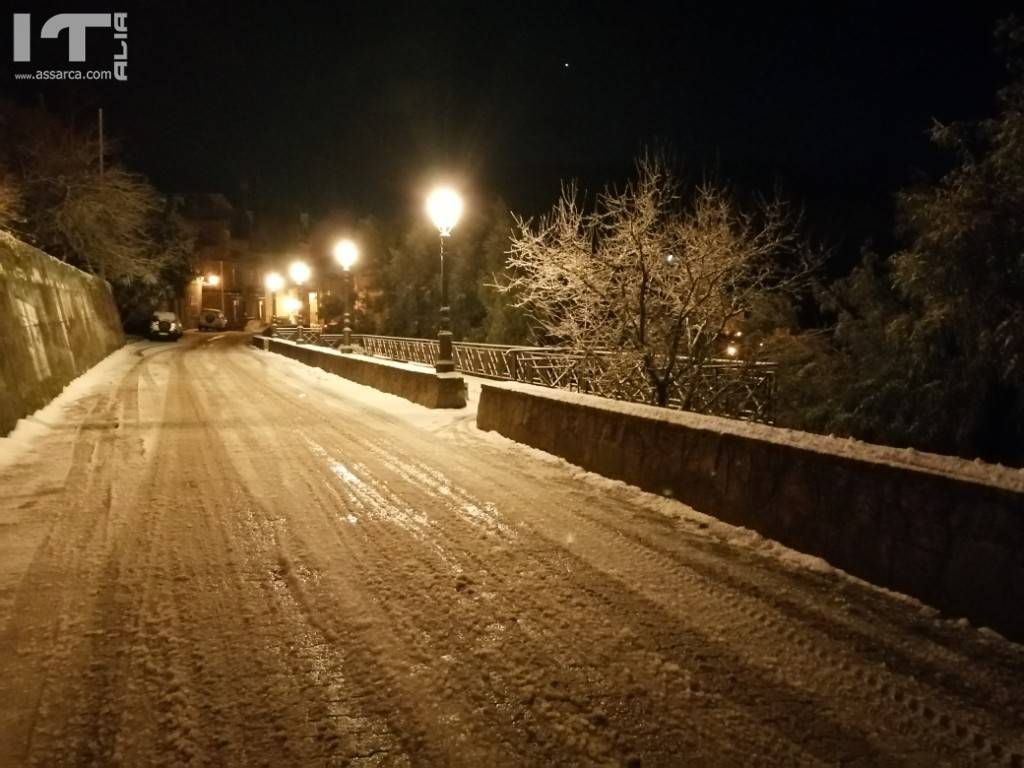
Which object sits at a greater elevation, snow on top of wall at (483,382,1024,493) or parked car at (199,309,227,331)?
parked car at (199,309,227,331)

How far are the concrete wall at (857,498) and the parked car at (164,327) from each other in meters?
41.6

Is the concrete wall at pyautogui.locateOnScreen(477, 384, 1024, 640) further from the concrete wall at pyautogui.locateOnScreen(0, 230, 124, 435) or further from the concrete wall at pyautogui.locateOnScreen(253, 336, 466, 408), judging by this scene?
the concrete wall at pyautogui.locateOnScreen(0, 230, 124, 435)

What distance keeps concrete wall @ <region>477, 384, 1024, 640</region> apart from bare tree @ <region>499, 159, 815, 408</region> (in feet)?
13.1

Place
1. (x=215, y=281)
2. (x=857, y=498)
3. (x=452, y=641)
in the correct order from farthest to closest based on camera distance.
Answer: (x=215, y=281)
(x=857, y=498)
(x=452, y=641)

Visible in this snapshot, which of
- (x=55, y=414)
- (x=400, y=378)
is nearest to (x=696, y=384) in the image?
(x=400, y=378)

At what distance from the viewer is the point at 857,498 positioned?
14.9 feet

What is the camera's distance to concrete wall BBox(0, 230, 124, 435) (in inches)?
416

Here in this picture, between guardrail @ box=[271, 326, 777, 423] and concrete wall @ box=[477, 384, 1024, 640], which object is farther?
guardrail @ box=[271, 326, 777, 423]

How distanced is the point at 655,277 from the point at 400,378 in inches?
263

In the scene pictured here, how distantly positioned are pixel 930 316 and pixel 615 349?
4.60m

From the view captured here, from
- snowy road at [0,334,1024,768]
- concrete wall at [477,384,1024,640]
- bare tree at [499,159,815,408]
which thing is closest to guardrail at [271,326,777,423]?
bare tree at [499,159,815,408]

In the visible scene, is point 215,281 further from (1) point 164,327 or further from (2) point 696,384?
(2) point 696,384

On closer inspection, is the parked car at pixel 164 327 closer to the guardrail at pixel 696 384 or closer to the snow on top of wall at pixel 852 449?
the guardrail at pixel 696 384

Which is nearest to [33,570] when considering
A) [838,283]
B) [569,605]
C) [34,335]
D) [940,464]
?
[569,605]
